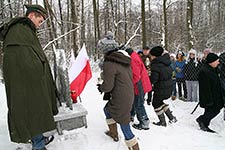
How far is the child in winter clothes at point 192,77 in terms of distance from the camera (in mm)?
7837

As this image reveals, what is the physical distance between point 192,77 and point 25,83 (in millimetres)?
6304

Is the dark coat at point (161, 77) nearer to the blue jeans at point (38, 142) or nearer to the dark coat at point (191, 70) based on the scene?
the blue jeans at point (38, 142)

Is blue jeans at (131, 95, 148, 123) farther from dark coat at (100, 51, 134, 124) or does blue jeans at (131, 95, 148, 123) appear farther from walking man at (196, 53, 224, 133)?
walking man at (196, 53, 224, 133)

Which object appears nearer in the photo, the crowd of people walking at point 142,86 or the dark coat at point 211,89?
the crowd of people walking at point 142,86

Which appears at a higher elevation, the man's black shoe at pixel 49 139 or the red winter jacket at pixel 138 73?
the red winter jacket at pixel 138 73

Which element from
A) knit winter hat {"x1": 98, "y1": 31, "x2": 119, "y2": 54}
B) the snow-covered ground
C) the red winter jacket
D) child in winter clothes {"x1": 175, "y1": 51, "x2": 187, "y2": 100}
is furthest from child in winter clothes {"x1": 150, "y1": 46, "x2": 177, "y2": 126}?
child in winter clothes {"x1": 175, "y1": 51, "x2": 187, "y2": 100}

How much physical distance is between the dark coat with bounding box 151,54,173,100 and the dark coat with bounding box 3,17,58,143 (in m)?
2.74

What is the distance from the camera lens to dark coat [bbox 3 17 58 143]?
9.25ft

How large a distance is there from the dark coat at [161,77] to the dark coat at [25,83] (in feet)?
8.98

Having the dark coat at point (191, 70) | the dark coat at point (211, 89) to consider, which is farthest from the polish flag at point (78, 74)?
the dark coat at point (191, 70)

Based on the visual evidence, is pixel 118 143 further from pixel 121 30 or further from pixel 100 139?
pixel 121 30

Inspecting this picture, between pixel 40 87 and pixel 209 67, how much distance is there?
3.94m

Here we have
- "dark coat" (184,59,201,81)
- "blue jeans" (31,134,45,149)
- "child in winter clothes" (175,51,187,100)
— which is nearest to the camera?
"blue jeans" (31,134,45,149)

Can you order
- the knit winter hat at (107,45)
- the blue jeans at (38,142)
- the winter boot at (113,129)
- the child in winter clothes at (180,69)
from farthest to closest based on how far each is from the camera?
1. the child in winter clothes at (180,69)
2. the winter boot at (113,129)
3. the knit winter hat at (107,45)
4. the blue jeans at (38,142)
